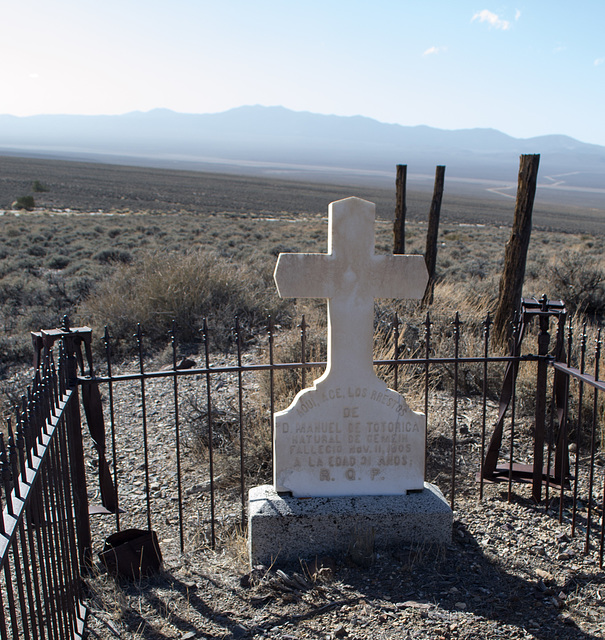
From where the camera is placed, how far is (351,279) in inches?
144

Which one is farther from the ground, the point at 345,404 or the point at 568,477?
the point at 345,404

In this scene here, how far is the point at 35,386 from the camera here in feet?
8.79

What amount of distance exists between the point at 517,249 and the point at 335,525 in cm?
484

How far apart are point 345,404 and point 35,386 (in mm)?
1699

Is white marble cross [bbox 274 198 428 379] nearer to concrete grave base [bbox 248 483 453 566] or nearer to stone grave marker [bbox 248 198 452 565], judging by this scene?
stone grave marker [bbox 248 198 452 565]

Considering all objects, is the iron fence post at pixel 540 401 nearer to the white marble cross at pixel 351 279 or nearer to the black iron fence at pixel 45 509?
the white marble cross at pixel 351 279

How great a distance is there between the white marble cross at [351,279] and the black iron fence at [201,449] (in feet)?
0.88

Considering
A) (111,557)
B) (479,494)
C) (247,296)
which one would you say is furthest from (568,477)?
(247,296)

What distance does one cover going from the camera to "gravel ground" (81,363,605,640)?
2.94 metres

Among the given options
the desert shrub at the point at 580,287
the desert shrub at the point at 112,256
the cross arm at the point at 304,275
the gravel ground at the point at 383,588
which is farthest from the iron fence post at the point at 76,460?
the desert shrub at the point at 112,256

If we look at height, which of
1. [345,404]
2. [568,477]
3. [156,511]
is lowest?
[156,511]

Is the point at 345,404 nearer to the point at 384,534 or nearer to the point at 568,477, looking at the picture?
the point at 384,534

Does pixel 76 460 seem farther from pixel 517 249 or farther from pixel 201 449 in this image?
pixel 517 249

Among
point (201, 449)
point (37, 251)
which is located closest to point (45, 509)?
point (201, 449)
